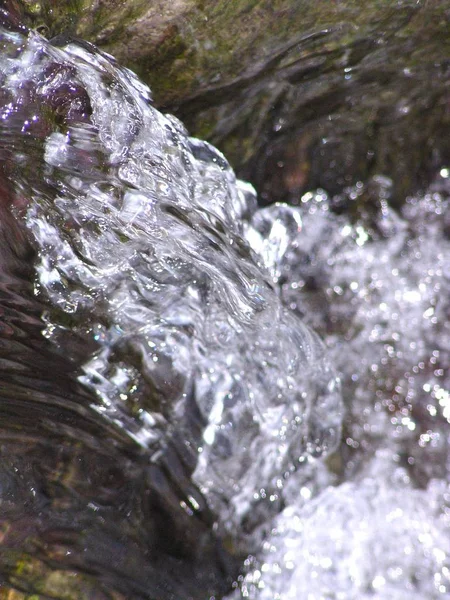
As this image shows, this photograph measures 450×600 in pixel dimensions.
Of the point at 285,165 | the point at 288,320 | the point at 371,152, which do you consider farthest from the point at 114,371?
the point at 371,152

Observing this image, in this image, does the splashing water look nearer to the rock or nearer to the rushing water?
the rushing water

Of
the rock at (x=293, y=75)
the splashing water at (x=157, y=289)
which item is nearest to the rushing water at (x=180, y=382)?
the splashing water at (x=157, y=289)

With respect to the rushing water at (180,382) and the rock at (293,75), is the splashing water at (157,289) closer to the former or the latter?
the rushing water at (180,382)

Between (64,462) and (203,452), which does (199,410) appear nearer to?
(203,452)

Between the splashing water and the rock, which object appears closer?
the splashing water

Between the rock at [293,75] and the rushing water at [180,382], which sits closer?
the rushing water at [180,382]

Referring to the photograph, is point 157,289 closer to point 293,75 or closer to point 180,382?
point 180,382

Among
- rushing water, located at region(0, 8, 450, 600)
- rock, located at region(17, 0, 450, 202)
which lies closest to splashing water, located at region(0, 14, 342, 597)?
rushing water, located at region(0, 8, 450, 600)

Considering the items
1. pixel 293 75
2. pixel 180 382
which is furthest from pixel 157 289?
pixel 293 75

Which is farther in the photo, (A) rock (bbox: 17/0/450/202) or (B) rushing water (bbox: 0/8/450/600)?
(A) rock (bbox: 17/0/450/202)
